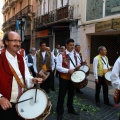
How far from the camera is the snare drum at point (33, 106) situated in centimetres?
285

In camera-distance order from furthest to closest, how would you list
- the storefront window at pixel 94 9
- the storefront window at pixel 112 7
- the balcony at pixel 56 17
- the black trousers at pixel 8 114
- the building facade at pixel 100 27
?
the balcony at pixel 56 17 < the storefront window at pixel 94 9 < the building facade at pixel 100 27 < the storefront window at pixel 112 7 < the black trousers at pixel 8 114

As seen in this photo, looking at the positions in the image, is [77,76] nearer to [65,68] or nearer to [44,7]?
[65,68]

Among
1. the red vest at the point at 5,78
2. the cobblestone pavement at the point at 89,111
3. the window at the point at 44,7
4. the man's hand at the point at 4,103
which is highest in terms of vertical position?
the window at the point at 44,7

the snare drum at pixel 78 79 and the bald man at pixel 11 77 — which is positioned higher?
the bald man at pixel 11 77

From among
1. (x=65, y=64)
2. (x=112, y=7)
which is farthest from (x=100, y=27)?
(x=65, y=64)

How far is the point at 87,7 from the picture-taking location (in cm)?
1566

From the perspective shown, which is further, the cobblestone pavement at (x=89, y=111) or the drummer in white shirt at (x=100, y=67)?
the drummer in white shirt at (x=100, y=67)

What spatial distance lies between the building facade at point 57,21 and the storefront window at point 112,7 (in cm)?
331

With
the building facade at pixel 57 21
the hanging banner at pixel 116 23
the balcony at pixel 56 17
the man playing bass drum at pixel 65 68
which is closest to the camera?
the man playing bass drum at pixel 65 68

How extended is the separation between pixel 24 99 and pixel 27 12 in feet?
84.5

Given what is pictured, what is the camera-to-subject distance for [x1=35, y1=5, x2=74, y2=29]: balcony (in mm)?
17578

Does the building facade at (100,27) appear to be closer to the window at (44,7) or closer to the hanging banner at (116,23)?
the hanging banner at (116,23)

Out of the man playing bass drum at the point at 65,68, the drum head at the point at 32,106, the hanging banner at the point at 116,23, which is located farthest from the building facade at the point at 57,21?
the drum head at the point at 32,106

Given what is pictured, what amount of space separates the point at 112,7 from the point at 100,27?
1.36 m
